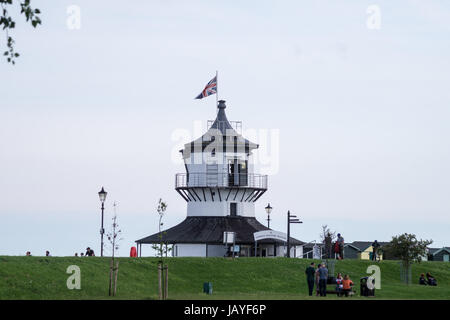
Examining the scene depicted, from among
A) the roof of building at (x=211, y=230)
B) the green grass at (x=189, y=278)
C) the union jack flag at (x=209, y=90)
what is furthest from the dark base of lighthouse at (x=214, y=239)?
the union jack flag at (x=209, y=90)

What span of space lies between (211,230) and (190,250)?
234 cm

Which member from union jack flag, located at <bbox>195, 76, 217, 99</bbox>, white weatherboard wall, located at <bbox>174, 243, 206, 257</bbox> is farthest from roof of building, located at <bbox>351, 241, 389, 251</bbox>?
union jack flag, located at <bbox>195, 76, 217, 99</bbox>

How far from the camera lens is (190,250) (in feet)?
227

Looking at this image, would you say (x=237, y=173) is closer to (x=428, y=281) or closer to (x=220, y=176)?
(x=220, y=176)

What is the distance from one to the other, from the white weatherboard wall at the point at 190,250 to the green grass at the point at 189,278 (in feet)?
33.4

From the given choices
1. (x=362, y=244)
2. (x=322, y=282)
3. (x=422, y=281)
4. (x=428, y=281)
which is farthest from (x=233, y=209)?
(x=362, y=244)

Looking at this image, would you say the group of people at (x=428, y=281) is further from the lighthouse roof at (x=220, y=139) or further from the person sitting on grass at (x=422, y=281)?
the lighthouse roof at (x=220, y=139)

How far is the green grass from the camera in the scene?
4144 cm

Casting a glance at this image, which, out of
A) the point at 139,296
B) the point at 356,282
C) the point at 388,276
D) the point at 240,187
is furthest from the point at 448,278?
the point at 139,296

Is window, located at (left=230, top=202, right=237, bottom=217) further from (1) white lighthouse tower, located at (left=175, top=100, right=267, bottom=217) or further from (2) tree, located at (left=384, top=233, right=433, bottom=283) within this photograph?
(2) tree, located at (left=384, top=233, right=433, bottom=283)

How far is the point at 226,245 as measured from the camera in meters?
65.4

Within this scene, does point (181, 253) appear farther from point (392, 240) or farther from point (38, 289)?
point (38, 289)

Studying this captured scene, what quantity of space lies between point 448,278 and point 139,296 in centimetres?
3229

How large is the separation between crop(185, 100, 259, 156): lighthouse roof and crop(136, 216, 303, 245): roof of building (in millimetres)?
5829
